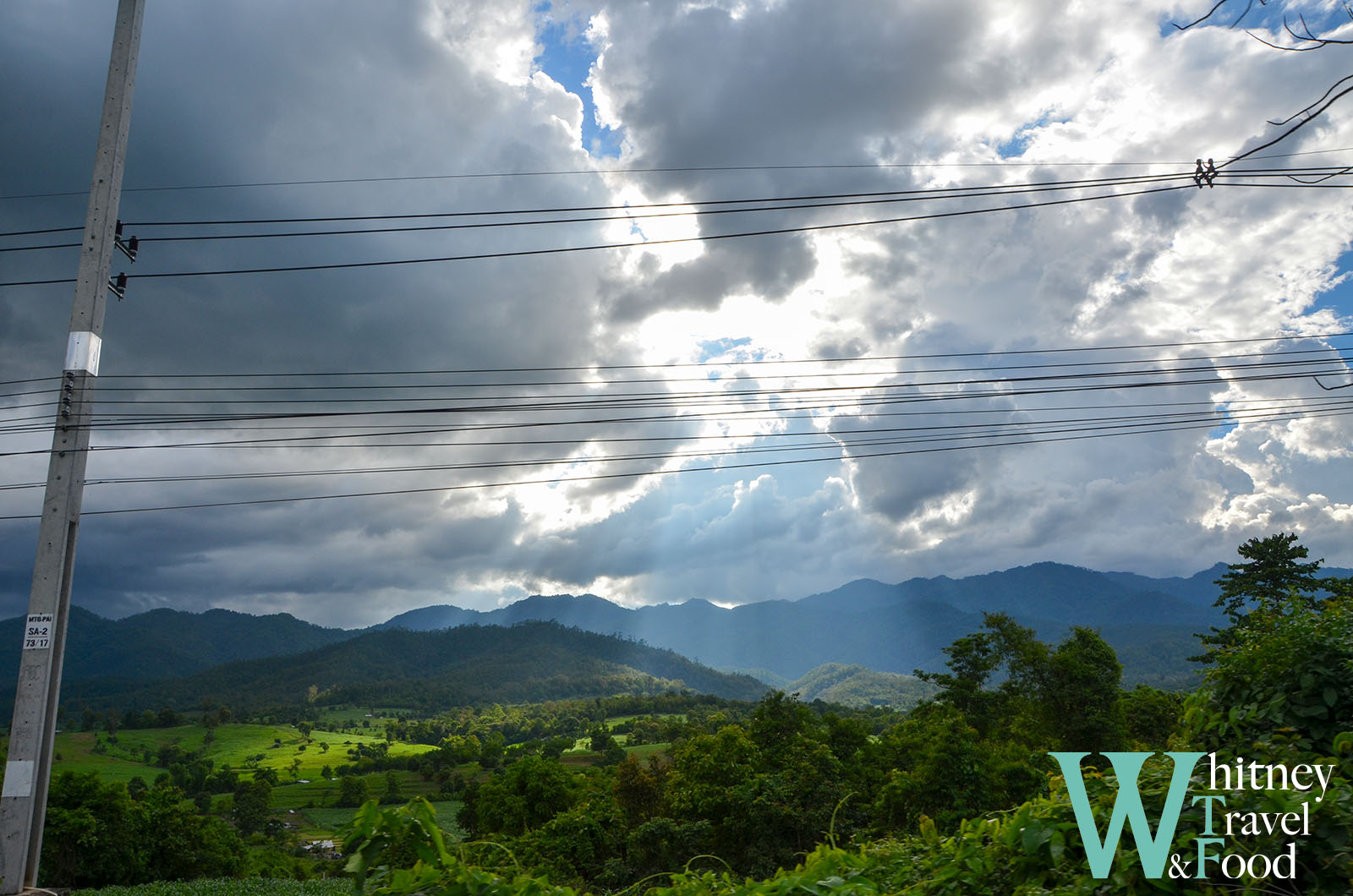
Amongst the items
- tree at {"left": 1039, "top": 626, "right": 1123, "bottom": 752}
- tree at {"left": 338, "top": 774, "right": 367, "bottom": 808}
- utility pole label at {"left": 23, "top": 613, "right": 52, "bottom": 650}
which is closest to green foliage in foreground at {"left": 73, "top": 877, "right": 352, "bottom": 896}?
utility pole label at {"left": 23, "top": 613, "right": 52, "bottom": 650}

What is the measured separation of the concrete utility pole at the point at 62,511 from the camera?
7.95m

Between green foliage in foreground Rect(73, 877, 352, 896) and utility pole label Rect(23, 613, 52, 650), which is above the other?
utility pole label Rect(23, 613, 52, 650)

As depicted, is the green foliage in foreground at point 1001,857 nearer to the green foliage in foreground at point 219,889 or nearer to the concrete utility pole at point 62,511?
the concrete utility pole at point 62,511

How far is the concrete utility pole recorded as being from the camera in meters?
7.95

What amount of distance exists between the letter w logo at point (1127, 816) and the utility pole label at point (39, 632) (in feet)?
34.4

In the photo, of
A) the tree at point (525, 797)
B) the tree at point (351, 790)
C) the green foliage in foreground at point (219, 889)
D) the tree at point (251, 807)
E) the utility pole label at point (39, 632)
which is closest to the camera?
the utility pole label at point (39, 632)

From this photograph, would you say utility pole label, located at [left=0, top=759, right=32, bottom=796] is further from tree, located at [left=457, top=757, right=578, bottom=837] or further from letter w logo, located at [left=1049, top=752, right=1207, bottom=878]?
tree, located at [left=457, top=757, right=578, bottom=837]

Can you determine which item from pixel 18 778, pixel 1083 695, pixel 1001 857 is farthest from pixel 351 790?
pixel 1001 857

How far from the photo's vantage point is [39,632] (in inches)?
330

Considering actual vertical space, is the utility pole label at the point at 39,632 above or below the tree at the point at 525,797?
above

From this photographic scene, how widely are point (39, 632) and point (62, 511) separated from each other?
56.0 inches

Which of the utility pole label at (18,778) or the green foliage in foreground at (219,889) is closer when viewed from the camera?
the utility pole label at (18,778)

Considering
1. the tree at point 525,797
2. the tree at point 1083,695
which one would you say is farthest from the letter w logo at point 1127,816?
the tree at point 525,797

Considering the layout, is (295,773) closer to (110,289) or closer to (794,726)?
(794,726)
